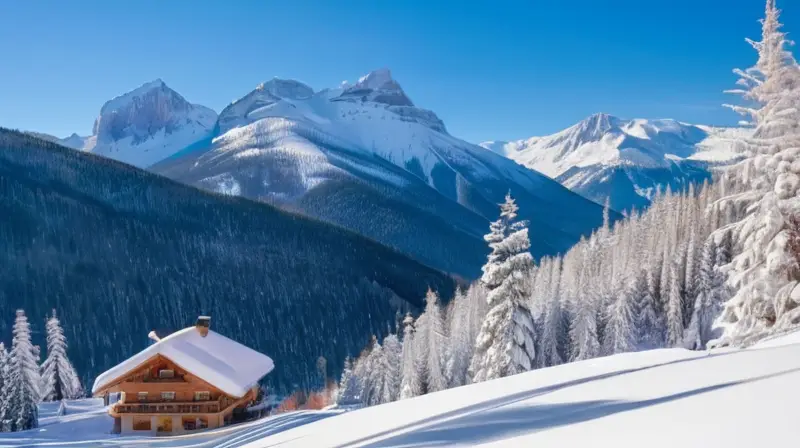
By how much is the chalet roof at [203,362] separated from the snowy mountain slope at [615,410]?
78.1 ft

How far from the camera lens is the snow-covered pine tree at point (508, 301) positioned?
24.4 meters

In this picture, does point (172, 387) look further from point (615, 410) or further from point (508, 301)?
point (615, 410)

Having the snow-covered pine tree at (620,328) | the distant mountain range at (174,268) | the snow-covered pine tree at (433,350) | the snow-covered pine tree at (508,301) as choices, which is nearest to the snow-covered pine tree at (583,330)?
the snow-covered pine tree at (620,328)

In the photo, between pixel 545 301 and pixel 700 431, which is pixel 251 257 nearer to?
pixel 545 301

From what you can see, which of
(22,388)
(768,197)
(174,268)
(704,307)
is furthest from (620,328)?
(174,268)

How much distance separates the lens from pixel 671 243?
5297 centimetres

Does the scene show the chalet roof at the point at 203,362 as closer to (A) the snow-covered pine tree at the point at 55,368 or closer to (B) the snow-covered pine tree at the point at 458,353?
(B) the snow-covered pine tree at the point at 458,353

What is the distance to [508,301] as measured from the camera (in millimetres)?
24500

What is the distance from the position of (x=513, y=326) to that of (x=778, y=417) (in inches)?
800

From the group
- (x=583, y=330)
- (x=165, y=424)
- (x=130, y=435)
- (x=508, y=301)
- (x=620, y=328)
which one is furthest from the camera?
(x=620, y=328)

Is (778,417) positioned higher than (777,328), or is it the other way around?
(777,328)

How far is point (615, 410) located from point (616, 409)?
65 millimetres

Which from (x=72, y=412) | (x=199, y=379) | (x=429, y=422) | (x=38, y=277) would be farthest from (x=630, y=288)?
(x=38, y=277)

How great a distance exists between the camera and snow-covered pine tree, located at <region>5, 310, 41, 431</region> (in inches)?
1372
